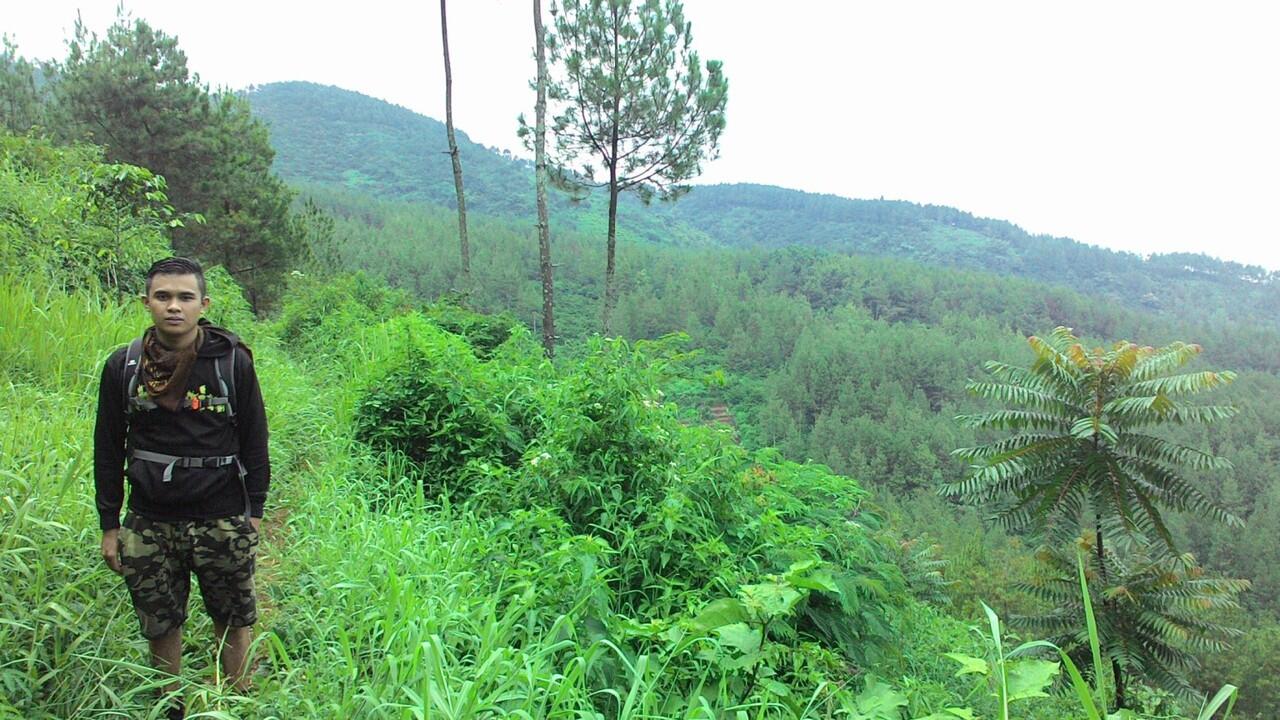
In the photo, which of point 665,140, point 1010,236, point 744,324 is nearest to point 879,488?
point 744,324

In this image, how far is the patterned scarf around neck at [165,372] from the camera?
6.88ft

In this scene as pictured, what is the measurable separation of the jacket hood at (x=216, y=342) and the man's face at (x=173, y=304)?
78 mm

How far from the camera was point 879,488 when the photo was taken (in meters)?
52.9

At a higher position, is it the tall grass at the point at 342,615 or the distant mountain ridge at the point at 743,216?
the distant mountain ridge at the point at 743,216

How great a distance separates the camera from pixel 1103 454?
864 centimetres

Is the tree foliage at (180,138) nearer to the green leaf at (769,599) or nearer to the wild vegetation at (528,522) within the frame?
the wild vegetation at (528,522)

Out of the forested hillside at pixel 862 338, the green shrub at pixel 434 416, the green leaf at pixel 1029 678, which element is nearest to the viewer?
the green leaf at pixel 1029 678

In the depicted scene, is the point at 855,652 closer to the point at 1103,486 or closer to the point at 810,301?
the point at 1103,486

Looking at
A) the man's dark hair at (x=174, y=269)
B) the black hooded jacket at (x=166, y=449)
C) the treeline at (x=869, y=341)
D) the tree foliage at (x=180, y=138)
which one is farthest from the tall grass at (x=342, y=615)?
the treeline at (x=869, y=341)

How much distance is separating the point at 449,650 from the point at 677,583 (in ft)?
3.79

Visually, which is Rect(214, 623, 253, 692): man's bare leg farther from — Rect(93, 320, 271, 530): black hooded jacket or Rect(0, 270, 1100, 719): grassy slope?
Rect(93, 320, 271, 530): black hooded jacket

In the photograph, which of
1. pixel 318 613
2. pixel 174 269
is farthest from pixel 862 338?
pixel 174 269

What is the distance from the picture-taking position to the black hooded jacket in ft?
6.89

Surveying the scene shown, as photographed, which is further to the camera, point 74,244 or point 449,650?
point 74,244
